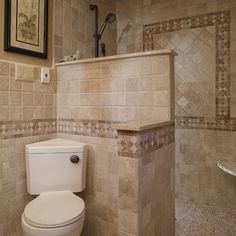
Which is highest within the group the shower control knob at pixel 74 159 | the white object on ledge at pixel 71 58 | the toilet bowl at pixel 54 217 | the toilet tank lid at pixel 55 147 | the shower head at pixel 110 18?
the shower head at pixel 110 18

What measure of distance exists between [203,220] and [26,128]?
182 cm

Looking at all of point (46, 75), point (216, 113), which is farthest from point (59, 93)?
point (216, 113)

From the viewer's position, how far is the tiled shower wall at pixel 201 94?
7.82 ft

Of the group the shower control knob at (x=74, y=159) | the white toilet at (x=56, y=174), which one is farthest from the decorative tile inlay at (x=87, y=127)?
the shower control knob at (x=74, y=159)

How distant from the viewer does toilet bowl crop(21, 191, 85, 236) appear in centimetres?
133

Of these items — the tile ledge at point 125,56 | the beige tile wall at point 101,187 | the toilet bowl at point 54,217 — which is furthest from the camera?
the beige tile wall at point 101,187

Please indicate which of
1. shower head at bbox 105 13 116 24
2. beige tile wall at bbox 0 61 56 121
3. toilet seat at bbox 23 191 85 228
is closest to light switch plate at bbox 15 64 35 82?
beige tile wall at bbox 0 61 56 121

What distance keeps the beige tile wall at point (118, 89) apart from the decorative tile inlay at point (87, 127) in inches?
1.7

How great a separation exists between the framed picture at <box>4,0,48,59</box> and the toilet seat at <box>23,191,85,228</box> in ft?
3.72

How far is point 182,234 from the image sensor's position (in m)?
1.96

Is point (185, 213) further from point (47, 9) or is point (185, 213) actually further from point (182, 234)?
point (47, 9)

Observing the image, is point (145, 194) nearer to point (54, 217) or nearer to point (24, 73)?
point (54, 217)

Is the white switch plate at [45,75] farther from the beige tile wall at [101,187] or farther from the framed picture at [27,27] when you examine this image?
the beige tile wall at [101,187]

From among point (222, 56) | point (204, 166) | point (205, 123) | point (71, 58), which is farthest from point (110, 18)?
point (204, 166)
